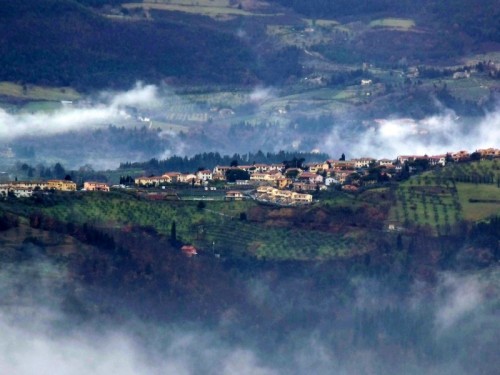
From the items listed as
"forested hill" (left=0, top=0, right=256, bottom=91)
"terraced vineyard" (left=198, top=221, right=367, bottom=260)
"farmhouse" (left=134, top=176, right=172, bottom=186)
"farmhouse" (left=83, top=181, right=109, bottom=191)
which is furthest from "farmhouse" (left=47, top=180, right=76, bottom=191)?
"forested hill" (left=0, top=0, right=256, bottom=91)

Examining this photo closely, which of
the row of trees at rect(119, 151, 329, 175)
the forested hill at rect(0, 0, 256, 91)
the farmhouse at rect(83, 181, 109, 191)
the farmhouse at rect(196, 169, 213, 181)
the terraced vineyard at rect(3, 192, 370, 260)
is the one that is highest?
the forested hill at rect(0, 0, 256, 91)

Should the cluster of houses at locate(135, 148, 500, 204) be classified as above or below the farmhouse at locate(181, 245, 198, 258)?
above

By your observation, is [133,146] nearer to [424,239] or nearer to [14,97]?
[14,97]

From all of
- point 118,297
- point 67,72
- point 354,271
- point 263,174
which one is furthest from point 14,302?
point 67,72

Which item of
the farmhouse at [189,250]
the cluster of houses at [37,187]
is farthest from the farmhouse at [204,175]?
the farmhouse at [189,250]

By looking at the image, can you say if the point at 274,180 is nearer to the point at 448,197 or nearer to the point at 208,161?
the point at 448,197

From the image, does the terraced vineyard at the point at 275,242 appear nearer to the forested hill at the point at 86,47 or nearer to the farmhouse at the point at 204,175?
the farmhouse at the point at 204,175

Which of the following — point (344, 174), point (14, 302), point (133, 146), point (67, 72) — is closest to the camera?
point (14, 302)

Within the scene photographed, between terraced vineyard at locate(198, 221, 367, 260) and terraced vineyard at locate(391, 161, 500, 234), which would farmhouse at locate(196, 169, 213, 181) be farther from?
terraced vineyard at locate(198, 221, 367, 260)

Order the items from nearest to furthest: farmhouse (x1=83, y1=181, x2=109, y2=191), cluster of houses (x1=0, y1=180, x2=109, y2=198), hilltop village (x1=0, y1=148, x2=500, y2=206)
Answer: cluster of houses (x1=0, y1=180, x2=109, y2=198) < farmhouse (x1=83, y1=181, x2=109, y2=191) < hilltop village (x1=0, y1=148, x2=500, y2=206)
